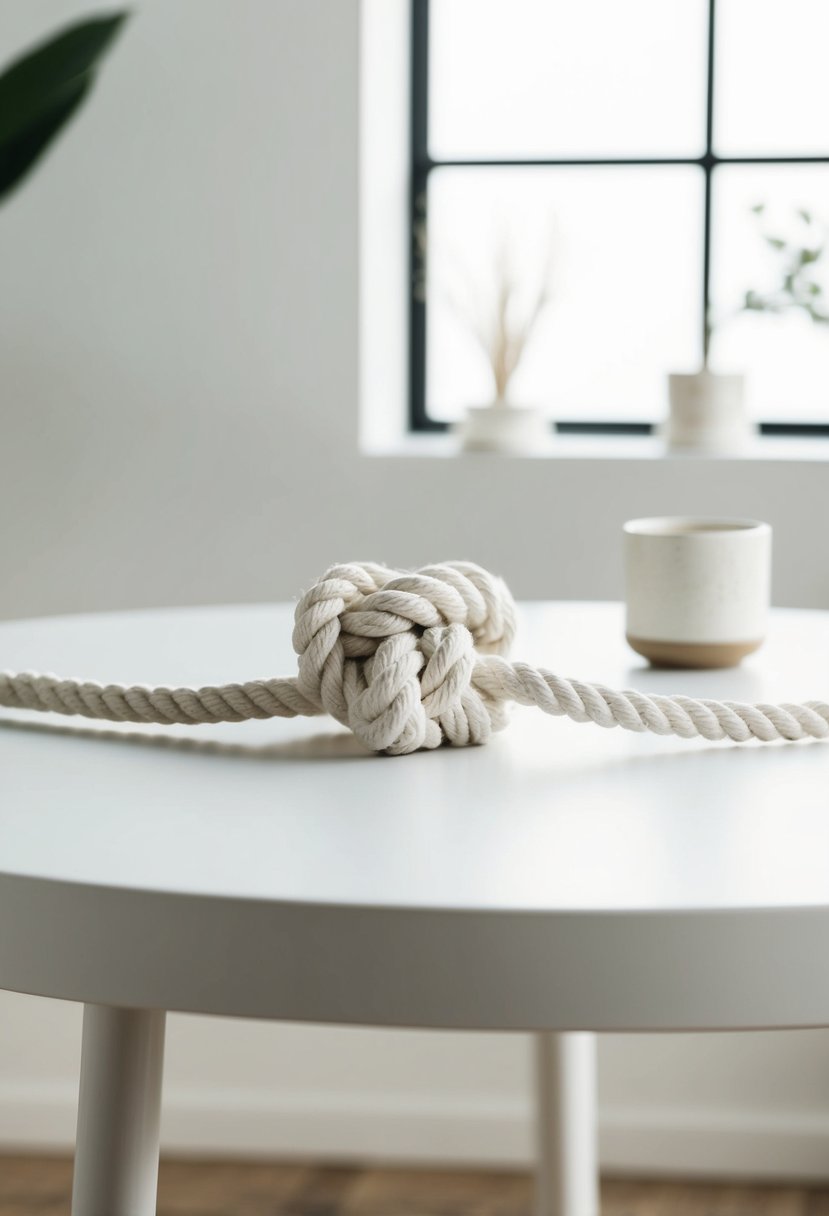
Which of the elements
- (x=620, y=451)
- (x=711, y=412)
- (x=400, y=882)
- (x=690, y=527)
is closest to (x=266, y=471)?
(x=620, y=451)

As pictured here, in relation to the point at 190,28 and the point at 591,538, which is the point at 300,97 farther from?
the point at 591,538

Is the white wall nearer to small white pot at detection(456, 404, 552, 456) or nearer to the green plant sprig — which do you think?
small white pot at detection(456, 404, 552, 456)

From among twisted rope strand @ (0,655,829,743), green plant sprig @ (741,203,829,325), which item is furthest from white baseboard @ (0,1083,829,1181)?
twisted rope strand @ (0,655,829,743)

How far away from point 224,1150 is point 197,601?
2.26ft

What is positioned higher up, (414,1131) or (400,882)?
(400,882)

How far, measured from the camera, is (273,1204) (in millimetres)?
1773

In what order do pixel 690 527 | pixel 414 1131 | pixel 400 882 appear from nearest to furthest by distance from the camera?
pixel 400 882, pixel 690 527, pixel 414 1131

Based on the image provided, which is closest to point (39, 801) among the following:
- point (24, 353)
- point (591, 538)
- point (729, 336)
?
point (591, 538)

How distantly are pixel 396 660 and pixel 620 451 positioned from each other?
1103mm

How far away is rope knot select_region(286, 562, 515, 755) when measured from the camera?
713 mm

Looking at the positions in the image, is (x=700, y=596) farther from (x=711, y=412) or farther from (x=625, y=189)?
(x=625, y=189)

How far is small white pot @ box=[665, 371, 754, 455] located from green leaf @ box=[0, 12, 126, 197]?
3.78 ft

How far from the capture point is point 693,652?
94 centimetres

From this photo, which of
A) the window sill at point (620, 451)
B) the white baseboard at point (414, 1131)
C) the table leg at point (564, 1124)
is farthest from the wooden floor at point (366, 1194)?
the window sill at point (620, 451)
